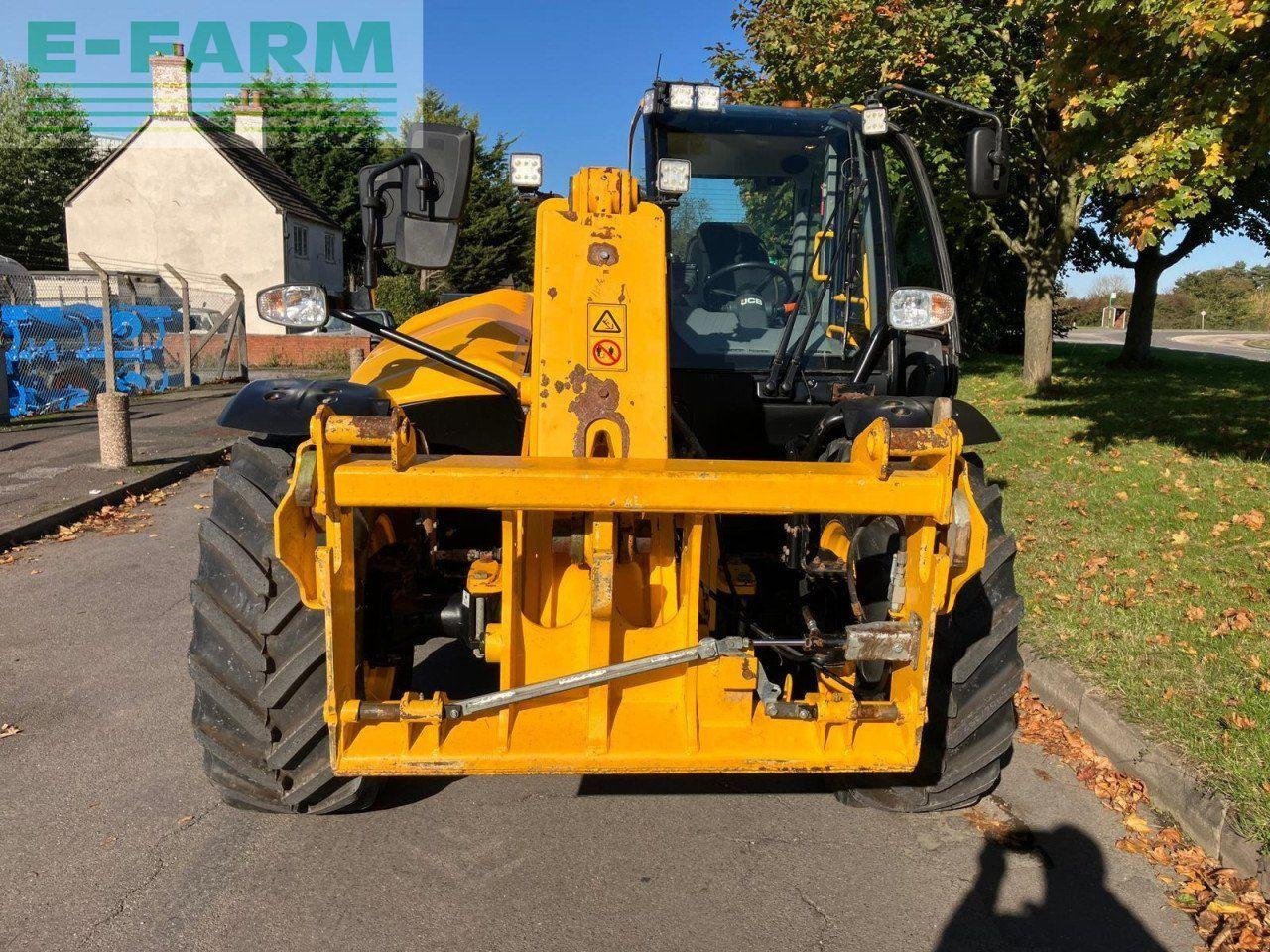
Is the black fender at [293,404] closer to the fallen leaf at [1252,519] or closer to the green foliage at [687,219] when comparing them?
the green foliage at [687,219]

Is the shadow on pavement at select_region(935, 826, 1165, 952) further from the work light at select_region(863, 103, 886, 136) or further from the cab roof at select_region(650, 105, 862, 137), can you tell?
the cab roof at select_region(650, 105, 862, 137)

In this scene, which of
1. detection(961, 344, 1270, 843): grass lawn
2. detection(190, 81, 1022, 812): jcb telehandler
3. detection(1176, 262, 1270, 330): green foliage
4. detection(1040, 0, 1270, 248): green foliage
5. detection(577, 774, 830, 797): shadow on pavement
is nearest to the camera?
detection(190, 81, 1022, 812): jcb telehandler

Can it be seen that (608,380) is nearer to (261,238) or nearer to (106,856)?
(106,856)

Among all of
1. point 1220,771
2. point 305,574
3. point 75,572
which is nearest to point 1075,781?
point 1220,771

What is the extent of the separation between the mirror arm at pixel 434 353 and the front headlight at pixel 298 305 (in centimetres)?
10

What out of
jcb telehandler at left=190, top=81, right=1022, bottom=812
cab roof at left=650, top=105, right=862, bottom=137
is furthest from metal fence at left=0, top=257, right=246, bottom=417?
jcb telehandler at left=190, top=81, right=1022, bottom=812

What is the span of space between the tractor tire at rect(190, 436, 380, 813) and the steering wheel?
206cm

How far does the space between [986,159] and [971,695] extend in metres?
2.14

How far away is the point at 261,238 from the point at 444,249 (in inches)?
1377

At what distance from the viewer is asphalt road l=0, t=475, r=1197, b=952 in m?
3.00

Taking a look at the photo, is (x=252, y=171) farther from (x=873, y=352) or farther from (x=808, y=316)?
(x=873, y=352)

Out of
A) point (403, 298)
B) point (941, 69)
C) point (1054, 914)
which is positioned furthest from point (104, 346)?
point (1054, 914)

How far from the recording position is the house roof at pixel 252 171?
34.8 metres

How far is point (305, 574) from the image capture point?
2.87 metres
